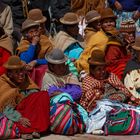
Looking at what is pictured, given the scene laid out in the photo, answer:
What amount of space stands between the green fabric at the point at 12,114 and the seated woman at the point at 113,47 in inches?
71.1

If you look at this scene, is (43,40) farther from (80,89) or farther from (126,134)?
(126,134)

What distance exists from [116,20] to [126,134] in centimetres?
312

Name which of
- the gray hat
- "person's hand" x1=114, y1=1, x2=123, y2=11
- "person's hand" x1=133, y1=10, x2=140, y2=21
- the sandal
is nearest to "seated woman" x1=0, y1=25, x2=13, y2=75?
the gray hat

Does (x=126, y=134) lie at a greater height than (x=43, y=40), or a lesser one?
lesser

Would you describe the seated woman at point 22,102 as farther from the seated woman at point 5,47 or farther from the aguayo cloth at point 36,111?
the seated woman at point 5,47

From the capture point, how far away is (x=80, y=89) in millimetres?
7805

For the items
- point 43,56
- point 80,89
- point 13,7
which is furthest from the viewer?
point 13,7

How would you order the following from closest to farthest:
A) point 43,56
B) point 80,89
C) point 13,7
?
point 80,89, point 43,56, point 13,7

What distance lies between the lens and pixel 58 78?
790 cm

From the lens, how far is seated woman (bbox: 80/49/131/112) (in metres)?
7.76

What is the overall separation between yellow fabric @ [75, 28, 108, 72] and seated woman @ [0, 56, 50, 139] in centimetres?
117

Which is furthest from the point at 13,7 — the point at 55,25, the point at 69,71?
the point at 69,71

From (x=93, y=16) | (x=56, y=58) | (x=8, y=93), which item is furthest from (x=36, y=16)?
(x=8, y=93)

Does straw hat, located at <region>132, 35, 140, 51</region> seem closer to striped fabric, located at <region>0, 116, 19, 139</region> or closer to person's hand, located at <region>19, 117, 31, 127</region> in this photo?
person's hand, located at <region>19, 117, 31, 127</region>
